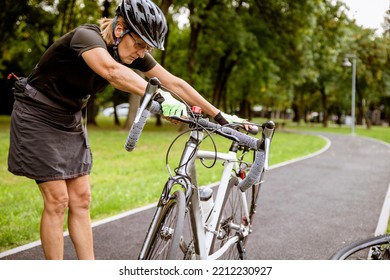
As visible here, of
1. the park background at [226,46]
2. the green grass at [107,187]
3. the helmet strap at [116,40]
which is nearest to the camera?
the helmet strap at [116,40]

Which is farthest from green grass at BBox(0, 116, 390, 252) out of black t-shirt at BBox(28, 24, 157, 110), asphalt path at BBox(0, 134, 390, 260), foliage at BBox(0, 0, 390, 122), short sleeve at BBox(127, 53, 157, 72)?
foliage at BBox(0, 0, 390, 122)

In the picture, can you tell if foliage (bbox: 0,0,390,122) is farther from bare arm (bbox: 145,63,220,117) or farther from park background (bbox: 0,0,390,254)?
bare arm (bbox: 145,63,220,117)

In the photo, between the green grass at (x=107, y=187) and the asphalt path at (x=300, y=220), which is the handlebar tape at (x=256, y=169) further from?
the asphalt path at (x=300, y=220)

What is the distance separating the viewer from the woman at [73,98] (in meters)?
2.47

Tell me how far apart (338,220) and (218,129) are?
367cm

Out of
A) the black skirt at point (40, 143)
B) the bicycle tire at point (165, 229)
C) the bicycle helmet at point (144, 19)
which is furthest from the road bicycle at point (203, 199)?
the black skirt at point (40, 143)

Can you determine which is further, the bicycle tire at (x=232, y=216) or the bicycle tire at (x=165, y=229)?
the bicycle tire at (x=232, y=216)

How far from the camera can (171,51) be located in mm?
29719

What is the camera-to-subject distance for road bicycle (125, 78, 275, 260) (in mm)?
2355

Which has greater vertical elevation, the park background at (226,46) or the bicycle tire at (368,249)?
the park background at (226,46)

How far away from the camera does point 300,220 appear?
5738 mm

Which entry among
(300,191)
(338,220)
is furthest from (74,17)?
(338,220)

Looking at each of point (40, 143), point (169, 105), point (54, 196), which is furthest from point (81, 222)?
point (169, 105)
